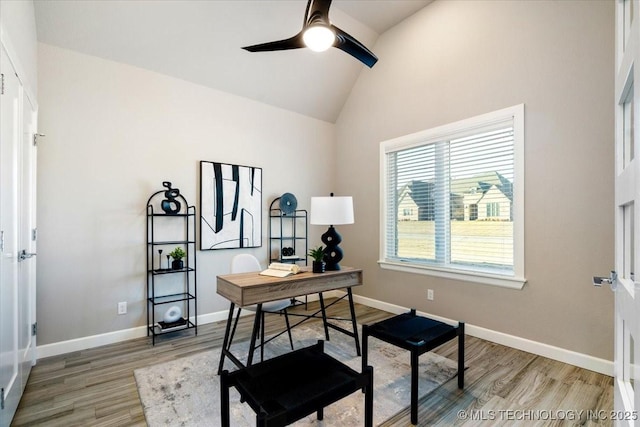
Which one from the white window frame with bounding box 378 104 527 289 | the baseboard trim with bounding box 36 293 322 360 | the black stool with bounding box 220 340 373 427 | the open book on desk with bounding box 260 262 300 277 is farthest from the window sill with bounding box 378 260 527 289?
the baseboard trim with bounding box 36 293 322 360

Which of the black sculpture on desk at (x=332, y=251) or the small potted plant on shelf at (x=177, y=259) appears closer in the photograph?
the black sculpture on desk at (x=332, y=251)

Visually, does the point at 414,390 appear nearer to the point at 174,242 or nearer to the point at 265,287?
the point at 265,287

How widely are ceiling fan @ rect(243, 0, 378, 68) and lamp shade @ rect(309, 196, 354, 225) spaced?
1113 mm

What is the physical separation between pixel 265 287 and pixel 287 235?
7.11ft

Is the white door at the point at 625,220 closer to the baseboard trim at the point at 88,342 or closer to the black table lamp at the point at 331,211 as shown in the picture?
the black table lamp at the point at 331,211

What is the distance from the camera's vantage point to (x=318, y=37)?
199 cm

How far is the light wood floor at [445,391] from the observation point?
1.93 meters

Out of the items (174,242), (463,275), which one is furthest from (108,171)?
(463,275)

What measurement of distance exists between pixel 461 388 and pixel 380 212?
7.70ft

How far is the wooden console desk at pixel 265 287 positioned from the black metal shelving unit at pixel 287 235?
149 centimetres

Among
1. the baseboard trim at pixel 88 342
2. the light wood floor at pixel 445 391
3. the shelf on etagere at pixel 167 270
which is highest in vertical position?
the shelf on etagere at pixel 167 270

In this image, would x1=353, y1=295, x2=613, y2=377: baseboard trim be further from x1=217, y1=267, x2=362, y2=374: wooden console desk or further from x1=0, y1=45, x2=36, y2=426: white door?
x1=0, y1=45, x2=36, y2=426: white door

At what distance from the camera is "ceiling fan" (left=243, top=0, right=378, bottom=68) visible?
Result: 6.25 ft

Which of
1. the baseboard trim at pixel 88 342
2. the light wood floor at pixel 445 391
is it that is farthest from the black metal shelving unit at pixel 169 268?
the light wood floor at pixel 445 391
